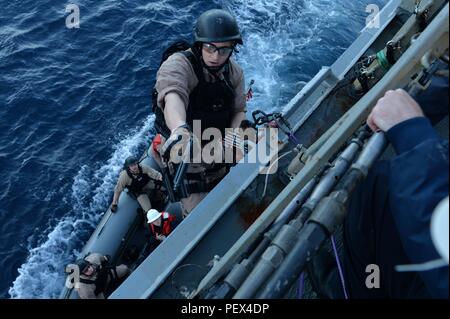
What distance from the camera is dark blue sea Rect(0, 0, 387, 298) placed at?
37.4 ft

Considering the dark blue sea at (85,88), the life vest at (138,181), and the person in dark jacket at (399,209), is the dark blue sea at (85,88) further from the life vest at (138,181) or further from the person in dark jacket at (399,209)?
the person in dark jacket at (399,209)

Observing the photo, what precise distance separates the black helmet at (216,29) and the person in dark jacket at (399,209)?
136 inches

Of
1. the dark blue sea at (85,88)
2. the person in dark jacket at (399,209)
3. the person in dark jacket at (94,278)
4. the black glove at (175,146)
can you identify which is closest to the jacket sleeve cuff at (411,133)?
the person in dark jacket at (399,209)

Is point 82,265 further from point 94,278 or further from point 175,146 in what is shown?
point 175,146

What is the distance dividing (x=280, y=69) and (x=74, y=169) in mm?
8299

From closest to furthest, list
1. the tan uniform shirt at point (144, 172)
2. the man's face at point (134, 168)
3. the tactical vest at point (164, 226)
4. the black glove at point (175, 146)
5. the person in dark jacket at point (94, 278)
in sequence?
the black glove at point (175, 146), the person in dark jacket at point (94, 278), the tactical vest at point (164, 226), the man's face at point (134, 168), the tan uniform shirt at point (144, 172)

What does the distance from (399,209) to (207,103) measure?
4308mm

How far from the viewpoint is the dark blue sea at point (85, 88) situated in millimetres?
11391

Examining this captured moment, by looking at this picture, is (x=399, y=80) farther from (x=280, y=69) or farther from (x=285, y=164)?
(x=280, y=69)

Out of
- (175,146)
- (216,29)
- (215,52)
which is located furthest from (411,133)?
(216,29)

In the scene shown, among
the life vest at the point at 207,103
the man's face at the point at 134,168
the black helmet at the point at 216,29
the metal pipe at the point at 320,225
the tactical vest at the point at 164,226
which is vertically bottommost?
the tactical vest at the point at 164,226

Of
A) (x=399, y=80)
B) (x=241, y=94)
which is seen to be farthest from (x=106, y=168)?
(x=399, y=80)

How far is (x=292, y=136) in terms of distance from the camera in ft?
18.9

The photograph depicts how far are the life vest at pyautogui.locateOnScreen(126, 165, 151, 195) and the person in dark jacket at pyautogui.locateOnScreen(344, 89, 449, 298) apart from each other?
22.9ft
